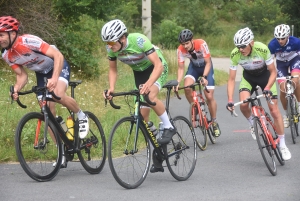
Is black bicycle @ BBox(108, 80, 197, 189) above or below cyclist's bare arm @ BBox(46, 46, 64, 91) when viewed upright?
below

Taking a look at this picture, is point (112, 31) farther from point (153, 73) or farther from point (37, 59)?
point (37, 59)

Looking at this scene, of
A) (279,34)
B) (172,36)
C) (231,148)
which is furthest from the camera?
(172,36)

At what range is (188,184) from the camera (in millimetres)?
8461

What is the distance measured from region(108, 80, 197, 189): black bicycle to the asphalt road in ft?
0.45

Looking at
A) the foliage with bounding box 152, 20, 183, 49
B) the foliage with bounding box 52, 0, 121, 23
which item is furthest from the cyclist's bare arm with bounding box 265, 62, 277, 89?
the foliage with bounding box 152, 20, 183, 49

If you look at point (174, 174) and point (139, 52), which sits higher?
point (139, 52)

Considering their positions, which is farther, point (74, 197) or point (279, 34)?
point (279, 34)

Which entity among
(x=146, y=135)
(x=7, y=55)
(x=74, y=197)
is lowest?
(x=74, y=197)

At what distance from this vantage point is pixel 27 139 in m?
9.32

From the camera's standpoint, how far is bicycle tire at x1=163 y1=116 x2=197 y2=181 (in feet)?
28.4

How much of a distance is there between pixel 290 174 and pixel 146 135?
1.98m

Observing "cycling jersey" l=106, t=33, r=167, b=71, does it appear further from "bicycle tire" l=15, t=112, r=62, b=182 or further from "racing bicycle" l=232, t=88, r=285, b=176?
"racing bicycle" l=232, t=88, r=285, b=176

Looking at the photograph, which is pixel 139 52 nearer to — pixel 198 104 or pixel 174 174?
pixel 174 174

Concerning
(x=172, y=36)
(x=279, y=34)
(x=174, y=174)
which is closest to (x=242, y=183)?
(x=174, y=174)
